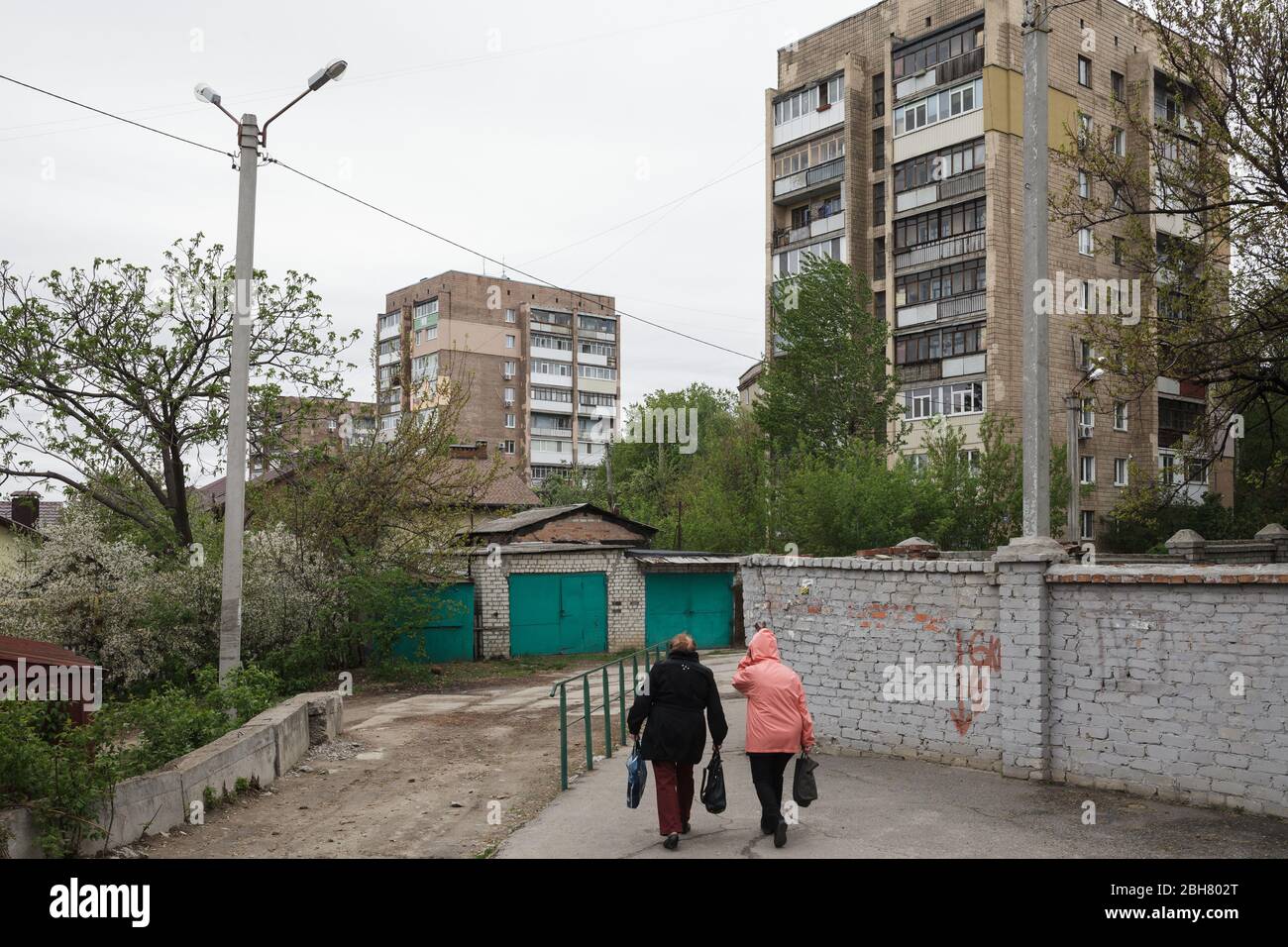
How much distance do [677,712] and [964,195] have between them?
114 feet

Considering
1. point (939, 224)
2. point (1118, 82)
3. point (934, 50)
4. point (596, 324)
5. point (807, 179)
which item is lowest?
point (939, 224)

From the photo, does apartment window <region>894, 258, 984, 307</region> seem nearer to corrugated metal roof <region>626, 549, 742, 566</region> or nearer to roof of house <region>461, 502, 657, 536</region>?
roof of house <region>461, 502, 657, 536</region>

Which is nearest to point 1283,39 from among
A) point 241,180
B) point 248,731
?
point 241,180

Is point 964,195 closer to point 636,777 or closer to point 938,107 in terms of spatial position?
point 938,107

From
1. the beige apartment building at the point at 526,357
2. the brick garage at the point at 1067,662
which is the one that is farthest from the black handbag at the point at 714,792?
the beige apartment building at the point at 526,357

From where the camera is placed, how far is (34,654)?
27.8 ft

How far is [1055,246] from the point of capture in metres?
37.3

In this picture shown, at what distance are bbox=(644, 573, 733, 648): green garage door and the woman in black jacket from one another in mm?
18010

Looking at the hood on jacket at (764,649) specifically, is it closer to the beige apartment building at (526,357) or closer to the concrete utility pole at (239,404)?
the concrete utility pole at (239,404)

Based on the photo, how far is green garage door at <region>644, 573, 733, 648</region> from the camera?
25547 millimetres

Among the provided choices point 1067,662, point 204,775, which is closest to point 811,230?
point 1067,662

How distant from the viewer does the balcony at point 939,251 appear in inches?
1490

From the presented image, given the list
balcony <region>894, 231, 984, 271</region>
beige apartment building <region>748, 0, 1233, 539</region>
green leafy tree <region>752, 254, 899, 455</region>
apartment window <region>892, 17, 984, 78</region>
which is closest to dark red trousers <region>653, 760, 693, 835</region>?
green leafy tree <region>752, 254, 899, 455</region>

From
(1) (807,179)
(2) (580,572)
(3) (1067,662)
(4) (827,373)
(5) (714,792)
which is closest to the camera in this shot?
(5) (714,792)
